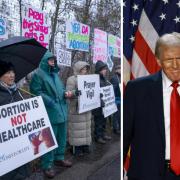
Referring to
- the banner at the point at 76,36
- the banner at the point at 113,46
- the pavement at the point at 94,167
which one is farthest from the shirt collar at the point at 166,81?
the banner at the point at 113,46

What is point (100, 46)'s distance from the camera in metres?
10.6

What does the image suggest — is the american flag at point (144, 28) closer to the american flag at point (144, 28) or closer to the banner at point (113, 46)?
the american flag at point (144, 28)

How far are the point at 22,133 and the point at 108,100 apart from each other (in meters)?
4.56

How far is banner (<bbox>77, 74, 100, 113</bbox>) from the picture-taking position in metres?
7.42

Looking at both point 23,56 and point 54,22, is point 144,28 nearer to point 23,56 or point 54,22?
point 23,56

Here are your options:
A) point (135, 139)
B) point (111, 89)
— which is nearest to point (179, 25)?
point (135, 139)

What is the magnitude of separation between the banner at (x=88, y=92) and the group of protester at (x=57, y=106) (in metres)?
0.11

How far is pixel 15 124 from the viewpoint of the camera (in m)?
4.46

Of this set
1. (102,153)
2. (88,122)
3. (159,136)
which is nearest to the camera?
(159,136)

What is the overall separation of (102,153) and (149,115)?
220 inches

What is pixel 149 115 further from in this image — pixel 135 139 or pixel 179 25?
pixel 179 25

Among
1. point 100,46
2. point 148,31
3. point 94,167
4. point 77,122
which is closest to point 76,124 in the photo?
point 77,122

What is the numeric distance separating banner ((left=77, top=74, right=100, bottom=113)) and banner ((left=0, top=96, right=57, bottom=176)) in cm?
256

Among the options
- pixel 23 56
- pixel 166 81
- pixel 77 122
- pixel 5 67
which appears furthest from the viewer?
pixel 77 122
